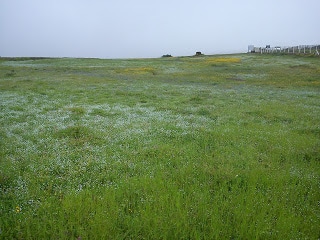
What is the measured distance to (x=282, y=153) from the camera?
433 inches

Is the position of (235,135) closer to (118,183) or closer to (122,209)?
(118,183)

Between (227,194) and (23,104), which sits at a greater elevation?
(23,104)

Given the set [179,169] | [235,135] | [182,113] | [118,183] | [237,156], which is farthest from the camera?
[182,113]

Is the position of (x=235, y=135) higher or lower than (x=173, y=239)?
higher

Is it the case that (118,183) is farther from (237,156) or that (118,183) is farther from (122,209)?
(237,156)

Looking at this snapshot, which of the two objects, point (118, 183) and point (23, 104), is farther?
point (23, 104)

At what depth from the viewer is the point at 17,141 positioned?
40.3ft

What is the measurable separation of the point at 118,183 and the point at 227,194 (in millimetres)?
3476

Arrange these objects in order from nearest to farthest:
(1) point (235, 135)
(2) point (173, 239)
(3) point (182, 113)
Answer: (2) point (173, 239), (1) point (235, 135), (3) point (182, 113)

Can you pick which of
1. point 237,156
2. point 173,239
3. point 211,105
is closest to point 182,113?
point 211,105

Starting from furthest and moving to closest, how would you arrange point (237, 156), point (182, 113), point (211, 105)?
point (211, 105) → point (182, 113) → point (237, 156)

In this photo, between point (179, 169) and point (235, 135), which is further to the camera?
point (235, 135)

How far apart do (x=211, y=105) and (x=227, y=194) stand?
1385 cm

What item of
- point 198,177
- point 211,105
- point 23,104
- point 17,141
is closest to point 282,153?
point 198,177
